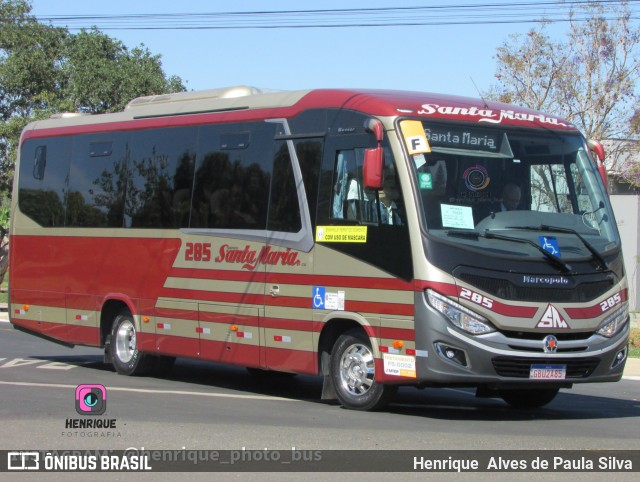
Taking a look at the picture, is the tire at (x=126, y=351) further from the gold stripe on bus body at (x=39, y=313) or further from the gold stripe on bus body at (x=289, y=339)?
the gold stripe on bus body at (x=289, y=339)

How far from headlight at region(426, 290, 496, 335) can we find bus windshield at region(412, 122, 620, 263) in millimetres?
624

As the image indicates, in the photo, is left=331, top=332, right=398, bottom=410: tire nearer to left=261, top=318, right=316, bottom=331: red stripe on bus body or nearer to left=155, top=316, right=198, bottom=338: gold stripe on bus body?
left=261, top=318, right=316, bottom=331: red stripe on bus body

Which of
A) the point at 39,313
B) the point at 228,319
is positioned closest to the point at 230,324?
the point at 228,319

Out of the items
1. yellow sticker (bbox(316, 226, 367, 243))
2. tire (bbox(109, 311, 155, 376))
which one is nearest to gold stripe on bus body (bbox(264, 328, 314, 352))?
yellow sticker (bbox(316, 226, 367, 243))

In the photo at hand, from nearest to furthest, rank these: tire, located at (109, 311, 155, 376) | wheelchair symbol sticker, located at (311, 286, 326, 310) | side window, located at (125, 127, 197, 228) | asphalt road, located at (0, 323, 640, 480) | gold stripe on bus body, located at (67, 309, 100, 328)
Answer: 1. asphalt road, located at (0, 323, 640, 480)
2. wheelchair symbol sticker, located at (311, 286, 326, 310)
3. side window, located at (125, 127, 197, 228)
4. tire, located at (109, 311, 155, 376)
5. gold stripe on bus body, located at (67, 309, 100, 328)

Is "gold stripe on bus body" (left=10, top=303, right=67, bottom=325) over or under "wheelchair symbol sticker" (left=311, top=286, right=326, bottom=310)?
under

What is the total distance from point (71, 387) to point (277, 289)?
3096mm

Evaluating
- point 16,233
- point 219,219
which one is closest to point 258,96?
point 219,219

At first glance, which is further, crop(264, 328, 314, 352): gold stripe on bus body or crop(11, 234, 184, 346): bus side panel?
crop(11, 234, 184, 346): bus side panel

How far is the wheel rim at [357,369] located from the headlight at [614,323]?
2.47 metres

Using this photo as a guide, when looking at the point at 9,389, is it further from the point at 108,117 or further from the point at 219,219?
the point at 108,117

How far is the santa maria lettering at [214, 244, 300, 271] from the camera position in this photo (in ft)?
41.0

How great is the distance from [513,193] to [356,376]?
2.60 metres

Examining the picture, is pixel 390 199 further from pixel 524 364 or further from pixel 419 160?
pixel 524 364
